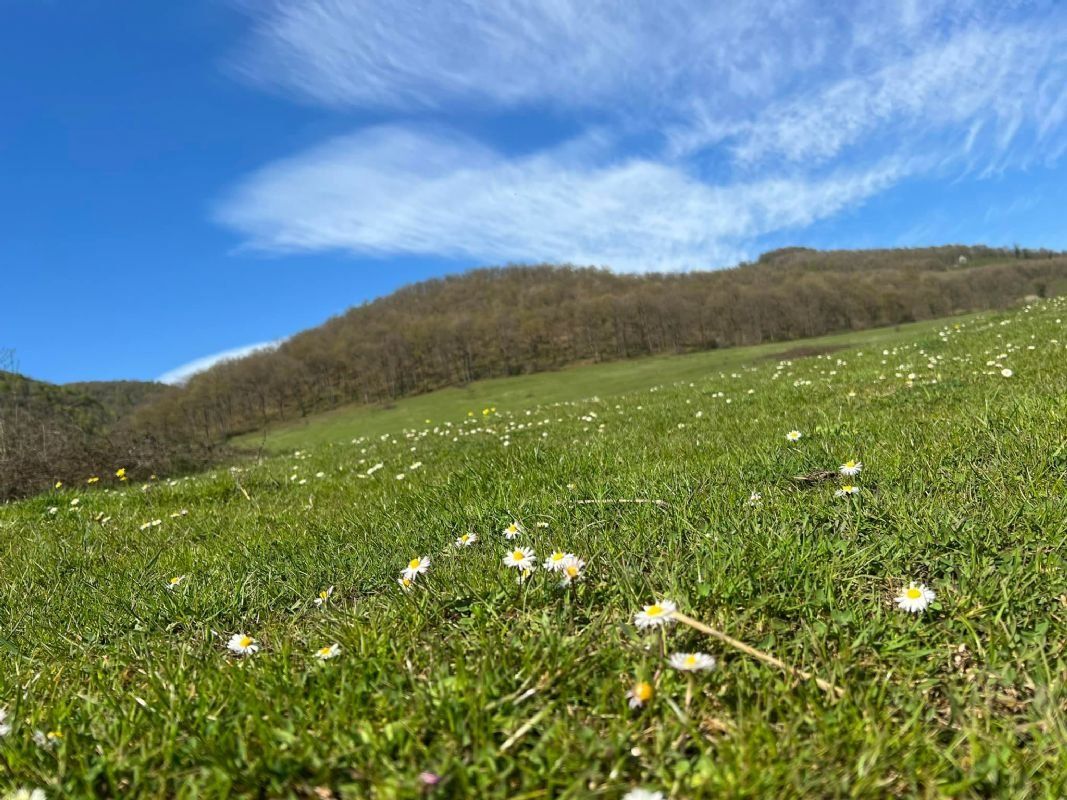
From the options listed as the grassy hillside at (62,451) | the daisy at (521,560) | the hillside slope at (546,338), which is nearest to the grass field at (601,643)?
the daisy at (521,560)

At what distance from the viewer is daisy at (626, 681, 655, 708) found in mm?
1751

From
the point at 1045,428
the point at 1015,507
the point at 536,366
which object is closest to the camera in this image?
the point at 1015,507

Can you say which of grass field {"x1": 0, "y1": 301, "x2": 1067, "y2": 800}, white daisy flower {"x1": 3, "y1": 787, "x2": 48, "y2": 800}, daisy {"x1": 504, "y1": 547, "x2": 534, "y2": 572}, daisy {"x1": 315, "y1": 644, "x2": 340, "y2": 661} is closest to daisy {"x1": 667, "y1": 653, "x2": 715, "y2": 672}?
grass field {"x1": 0, "y1": 301, "x2": 1067, "y2": 800}

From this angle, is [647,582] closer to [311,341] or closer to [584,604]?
[584,604]

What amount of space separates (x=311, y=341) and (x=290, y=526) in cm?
14181

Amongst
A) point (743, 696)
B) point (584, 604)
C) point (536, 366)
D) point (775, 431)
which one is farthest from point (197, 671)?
point (536, 366)

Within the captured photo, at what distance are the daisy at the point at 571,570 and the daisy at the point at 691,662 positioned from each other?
2.28ft

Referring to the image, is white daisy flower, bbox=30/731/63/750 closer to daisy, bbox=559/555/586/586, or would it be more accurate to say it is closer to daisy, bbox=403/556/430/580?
daisy, bbox=403/556/430/580

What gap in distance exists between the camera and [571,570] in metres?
2.51

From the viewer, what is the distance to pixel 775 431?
627 cm

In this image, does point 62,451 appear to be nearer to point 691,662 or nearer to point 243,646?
Answer: point 243,646

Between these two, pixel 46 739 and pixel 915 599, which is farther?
pixel 915 599

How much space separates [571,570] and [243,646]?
1488 millimetres

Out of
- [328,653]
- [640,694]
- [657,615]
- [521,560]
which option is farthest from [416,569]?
[640,694]
